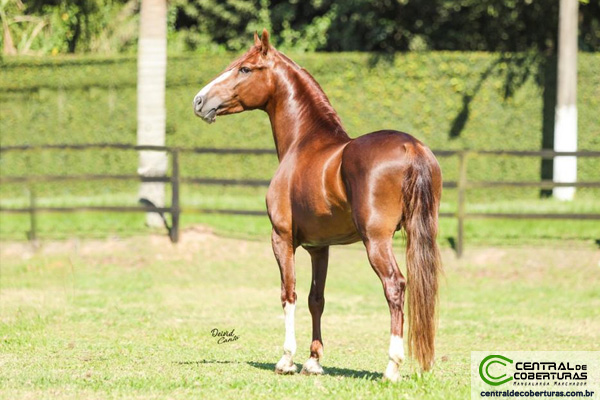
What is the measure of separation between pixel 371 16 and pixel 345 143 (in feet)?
53.6

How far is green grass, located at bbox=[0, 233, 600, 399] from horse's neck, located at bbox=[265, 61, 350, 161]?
1858mm

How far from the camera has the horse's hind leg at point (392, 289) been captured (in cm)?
650

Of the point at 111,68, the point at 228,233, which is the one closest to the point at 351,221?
the point at 228,233

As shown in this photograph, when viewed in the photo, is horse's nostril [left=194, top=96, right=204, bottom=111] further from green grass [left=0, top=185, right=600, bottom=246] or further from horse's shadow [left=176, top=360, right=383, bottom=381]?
green grass [left=0, top=185, right=600, bottom=246]

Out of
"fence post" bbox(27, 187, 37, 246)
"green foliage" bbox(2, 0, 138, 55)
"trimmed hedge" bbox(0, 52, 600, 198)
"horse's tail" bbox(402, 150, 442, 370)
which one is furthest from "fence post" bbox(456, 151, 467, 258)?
"green foliage" bbox(2, 0, 138, 55)

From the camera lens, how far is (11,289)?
12.8 meters

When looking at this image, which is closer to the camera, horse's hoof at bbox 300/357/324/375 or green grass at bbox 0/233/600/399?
green grass at bbox 0/233/600/399

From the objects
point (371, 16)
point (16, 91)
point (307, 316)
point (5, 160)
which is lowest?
point (307, 316)

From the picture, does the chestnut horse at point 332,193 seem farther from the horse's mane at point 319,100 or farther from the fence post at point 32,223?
the fence post at point 32,223

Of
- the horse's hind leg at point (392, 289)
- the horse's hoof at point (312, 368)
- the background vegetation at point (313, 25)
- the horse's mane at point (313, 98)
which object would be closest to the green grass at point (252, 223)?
the background vegetation at point (313, 25)

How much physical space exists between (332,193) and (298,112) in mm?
1026

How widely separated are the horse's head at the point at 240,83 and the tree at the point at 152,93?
Result: 8615 mm

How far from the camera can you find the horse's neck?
7.70m

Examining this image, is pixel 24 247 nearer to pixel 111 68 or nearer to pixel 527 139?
pixel 111 68
